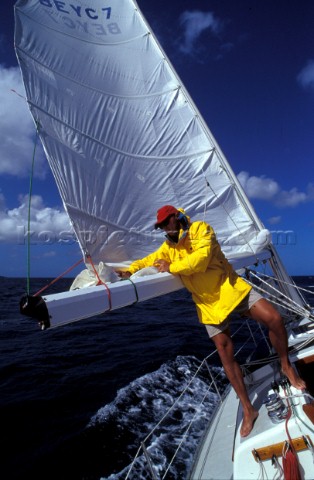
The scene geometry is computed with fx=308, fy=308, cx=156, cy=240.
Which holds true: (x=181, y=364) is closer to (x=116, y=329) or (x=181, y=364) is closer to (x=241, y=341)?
(x=241, y=341)

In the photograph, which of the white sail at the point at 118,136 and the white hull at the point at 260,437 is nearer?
the white hull at the point at 260,437

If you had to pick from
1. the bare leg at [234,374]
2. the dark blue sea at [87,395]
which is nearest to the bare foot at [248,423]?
the bare leg at [234,374]

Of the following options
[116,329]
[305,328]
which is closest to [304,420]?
[305,328]

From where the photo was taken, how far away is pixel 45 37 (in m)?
4.67

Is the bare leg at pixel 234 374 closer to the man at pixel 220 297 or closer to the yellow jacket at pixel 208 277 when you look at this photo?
the man at pixel 220 297

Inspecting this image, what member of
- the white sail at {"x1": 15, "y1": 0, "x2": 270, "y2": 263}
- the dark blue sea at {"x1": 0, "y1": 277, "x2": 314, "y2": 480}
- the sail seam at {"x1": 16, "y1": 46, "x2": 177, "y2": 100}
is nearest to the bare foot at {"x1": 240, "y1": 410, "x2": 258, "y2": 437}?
the dark blue sea at {"x1": 0, "y1": 277, "x2": 314, "y2": 480}

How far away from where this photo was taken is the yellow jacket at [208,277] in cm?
253

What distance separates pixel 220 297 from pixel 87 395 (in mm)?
3535

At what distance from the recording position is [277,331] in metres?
2.65

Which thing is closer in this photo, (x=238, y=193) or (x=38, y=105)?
(x=38, y=105)

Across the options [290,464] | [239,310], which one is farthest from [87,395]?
[290,464]

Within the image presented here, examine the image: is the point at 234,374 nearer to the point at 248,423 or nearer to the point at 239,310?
the point at 248,423

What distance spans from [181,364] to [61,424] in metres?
2.81

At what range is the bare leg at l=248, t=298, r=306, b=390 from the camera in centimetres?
263
